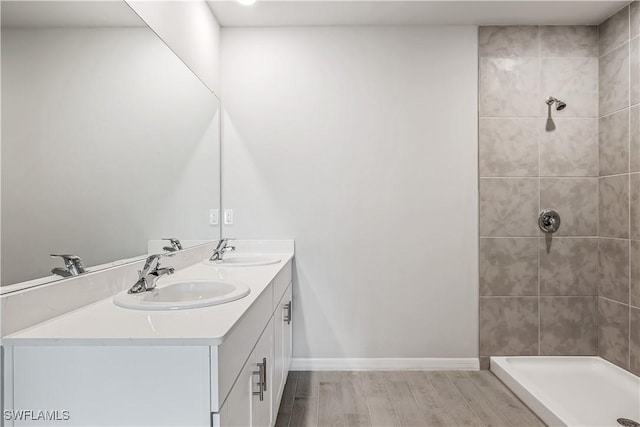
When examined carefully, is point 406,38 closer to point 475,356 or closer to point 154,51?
point 154,51

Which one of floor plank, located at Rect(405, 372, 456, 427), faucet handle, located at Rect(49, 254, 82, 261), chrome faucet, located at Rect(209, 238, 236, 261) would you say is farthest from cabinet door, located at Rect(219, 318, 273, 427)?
floor plank, located at Rect(405, 372, 456, 427)

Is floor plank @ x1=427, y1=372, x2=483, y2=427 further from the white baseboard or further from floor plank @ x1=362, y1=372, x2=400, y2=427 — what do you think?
floor plank @ x1=362, y1=372, x2=400, y2=427

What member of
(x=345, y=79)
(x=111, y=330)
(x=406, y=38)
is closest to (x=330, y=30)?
(x=345, y=79)

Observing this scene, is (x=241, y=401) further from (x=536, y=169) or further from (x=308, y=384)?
(x=536, y=169)

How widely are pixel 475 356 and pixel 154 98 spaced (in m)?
2.65

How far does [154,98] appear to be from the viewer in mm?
1791

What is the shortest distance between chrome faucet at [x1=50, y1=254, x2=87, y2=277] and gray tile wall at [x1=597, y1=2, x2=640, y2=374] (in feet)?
9.84

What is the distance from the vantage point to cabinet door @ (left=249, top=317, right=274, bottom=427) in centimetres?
136

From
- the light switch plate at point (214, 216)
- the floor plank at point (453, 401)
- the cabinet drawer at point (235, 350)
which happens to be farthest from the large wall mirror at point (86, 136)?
the floor plank at point (453, 401)

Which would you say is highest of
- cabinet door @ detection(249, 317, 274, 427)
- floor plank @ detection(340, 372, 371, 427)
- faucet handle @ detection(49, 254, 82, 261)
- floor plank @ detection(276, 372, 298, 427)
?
faucet handle @ detection(49, 254, 82, 261)

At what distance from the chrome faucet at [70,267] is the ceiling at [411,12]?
192 centimetres

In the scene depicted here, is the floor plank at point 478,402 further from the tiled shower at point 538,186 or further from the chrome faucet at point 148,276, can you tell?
the chrome faucet at point 148,276

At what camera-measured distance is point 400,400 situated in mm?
2277

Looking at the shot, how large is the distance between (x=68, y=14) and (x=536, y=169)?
9.20ft
